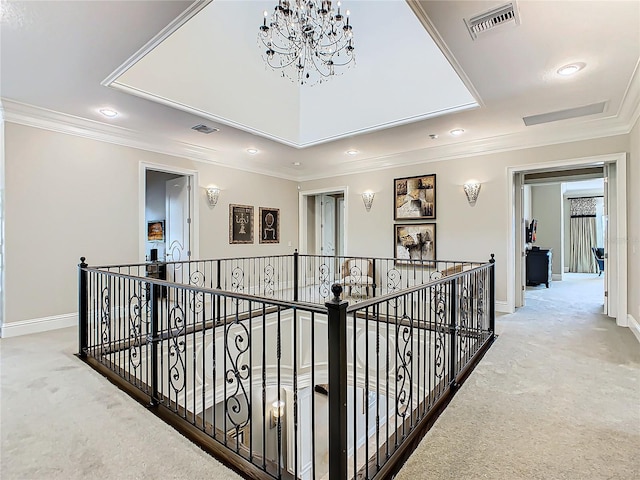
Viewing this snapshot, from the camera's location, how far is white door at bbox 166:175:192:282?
615 centimetres

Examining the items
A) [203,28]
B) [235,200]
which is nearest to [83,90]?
[203,28]

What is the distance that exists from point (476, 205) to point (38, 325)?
676 centimetres

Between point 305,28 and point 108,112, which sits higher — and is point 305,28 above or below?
above

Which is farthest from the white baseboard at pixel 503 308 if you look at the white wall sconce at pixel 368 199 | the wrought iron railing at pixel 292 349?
the white wall sconce at pixel 368 199

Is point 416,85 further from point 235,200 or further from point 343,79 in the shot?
point 235,200

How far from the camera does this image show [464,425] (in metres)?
2.27

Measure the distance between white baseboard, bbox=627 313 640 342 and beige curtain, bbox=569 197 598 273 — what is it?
8597 millimetres

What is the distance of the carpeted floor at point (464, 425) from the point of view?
186 cm

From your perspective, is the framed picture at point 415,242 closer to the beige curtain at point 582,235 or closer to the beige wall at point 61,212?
the beige wall at point 61,212

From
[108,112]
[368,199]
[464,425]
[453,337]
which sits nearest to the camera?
[464,425]

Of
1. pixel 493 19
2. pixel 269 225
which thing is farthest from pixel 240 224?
pixel 493 19

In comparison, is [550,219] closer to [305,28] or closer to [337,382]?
[305,28]

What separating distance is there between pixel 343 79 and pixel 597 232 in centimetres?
1140

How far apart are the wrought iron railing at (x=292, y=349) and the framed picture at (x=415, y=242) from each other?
0.22 m
